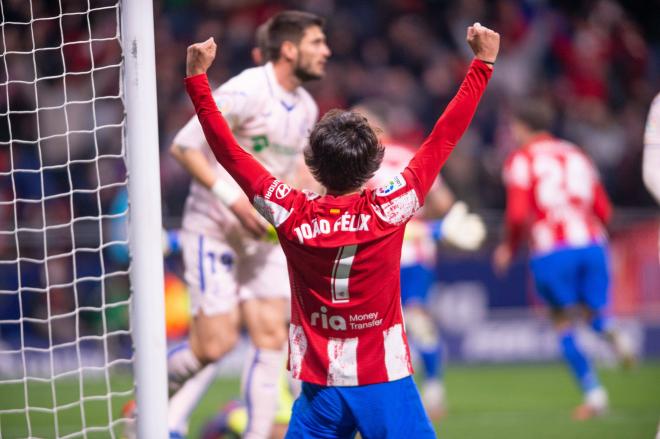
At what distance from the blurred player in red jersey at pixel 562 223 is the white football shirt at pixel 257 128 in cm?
330

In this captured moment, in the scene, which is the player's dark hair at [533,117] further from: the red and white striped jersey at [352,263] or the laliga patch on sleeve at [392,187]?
the laliga patch on sleeve at [392,187]

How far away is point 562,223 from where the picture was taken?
317 inches

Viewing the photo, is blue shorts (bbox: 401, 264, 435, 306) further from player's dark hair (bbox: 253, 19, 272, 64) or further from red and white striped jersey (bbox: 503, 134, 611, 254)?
player's dark hair (bbox: 253, 19, 272, 64)

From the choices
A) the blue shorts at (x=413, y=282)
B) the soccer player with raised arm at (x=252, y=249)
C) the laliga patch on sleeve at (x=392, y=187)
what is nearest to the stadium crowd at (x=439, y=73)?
the blue shorts at (x=413, y=282)

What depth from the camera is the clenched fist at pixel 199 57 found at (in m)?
3.37

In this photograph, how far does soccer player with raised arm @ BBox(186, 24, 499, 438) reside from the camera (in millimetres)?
3125

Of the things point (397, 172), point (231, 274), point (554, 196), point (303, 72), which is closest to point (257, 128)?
point (303, 72)

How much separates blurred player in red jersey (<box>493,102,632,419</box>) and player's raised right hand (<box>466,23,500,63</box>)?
4734 mm

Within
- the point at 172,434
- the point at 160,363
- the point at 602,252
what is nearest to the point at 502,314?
the point at 602,252

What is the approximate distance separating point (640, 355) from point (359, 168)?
8.39 m

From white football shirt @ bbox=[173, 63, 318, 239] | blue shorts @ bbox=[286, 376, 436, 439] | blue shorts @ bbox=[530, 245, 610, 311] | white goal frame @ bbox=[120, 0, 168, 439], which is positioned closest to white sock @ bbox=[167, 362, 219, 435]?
white football shirt @ bbox=[173, 63, 318, 239]

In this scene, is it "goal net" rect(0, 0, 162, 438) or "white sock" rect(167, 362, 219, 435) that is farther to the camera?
"goal net" rect(0, 0, 162, 438)

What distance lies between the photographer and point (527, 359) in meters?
10.6

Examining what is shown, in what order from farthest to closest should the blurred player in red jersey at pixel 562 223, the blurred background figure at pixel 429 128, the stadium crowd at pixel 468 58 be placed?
the stadium crowd at pixel 468 58, the blurred background figure at pixel 429 128, the blurred player in red jersey at pixel 562 223
